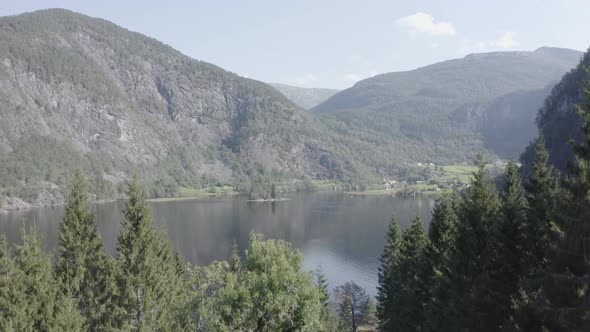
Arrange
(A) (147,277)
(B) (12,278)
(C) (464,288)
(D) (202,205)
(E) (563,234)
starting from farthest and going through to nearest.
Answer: (D) (202,205) → (A) (147,277) → (C) (464,288) → (B) (12,278) → (E) (563,234)

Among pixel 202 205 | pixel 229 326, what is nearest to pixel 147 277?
pixel 229 326

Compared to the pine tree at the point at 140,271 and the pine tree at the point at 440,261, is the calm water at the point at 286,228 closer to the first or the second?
A: the pine tree at the point at 140,271

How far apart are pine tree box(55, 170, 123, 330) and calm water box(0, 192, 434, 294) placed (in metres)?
35.7

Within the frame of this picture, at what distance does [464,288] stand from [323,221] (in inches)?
4913

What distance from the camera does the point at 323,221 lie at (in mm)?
145375

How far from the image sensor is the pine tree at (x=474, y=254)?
768 inches

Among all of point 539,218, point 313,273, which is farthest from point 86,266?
point 539,218

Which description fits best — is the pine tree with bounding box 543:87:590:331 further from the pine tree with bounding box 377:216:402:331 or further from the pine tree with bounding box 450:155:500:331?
the pine tree with bounding box 377:216:402:331

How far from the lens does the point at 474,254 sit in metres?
21.0

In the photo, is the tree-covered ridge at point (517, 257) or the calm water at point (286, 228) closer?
the tree-covered ridge at point (517, 257)

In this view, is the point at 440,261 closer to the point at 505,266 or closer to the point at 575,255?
the point at 505,266

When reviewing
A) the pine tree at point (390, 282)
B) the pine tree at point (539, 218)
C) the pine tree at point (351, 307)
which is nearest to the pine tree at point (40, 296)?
the pine tree at point (539, 218)

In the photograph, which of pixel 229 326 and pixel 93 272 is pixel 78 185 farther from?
pixel 229 326

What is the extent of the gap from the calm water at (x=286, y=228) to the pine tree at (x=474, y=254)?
1825 inches
